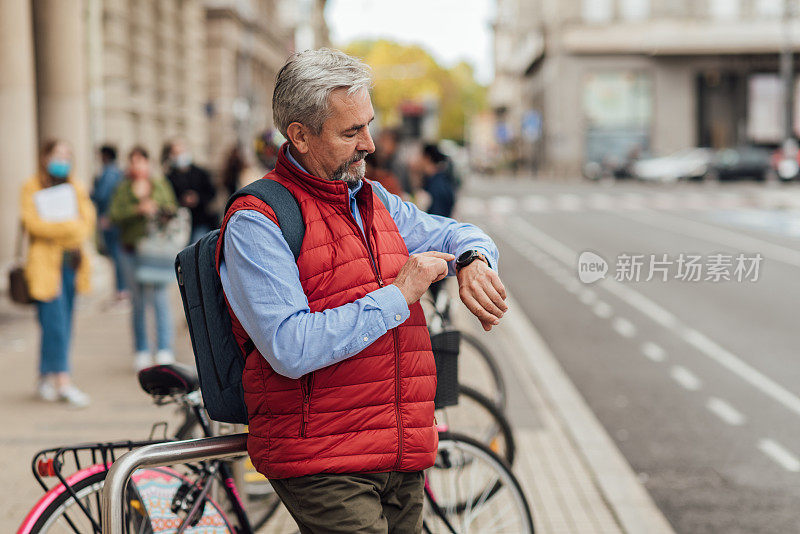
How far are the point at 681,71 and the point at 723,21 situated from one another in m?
3.57

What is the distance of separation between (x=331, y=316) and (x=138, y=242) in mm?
6368

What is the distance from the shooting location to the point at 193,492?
122 inches

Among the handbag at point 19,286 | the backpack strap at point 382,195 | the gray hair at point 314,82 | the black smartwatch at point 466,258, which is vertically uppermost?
the gray hair at point 314,82

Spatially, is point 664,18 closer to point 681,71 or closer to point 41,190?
point 681,71

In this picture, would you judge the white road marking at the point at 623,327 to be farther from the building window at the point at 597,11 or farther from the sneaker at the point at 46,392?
→ the building window at the point at 597,11

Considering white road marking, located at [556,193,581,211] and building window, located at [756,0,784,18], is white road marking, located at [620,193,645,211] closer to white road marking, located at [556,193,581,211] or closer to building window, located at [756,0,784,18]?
white road marking, located at [556,193,581,211]

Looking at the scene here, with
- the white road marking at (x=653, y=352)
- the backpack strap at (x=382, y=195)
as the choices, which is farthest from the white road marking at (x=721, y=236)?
the backpack strap at (x=382, y=195)

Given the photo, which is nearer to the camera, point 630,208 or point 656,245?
point 656,245

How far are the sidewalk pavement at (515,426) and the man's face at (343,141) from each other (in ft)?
7.12

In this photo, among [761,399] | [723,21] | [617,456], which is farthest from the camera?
[723,21]

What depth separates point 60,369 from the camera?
23.6 feet

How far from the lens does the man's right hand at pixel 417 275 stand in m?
2.41

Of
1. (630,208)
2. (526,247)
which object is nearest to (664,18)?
(630,208)

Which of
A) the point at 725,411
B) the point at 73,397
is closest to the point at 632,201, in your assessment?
the point at 725,411
